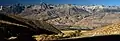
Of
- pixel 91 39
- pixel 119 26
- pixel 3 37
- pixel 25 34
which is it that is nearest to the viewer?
pixel 3 37

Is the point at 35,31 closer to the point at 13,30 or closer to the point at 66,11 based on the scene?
the point at 13,30

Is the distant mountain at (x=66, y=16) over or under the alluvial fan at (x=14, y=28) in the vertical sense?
under

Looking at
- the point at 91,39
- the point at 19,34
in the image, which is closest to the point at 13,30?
the point at 19,34

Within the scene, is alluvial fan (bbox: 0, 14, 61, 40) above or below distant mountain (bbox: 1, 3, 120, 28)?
above

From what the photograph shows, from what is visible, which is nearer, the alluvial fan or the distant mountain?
the alluvial fan

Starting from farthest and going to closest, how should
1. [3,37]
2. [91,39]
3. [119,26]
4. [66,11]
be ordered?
[66,11] < [119,26] < [91,39] < [3,37]

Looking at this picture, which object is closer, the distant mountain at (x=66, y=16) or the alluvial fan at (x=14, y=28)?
the alluvial fan at (x=14, y=28)

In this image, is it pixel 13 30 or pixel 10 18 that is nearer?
pixel 13 30

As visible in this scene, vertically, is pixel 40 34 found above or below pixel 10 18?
below

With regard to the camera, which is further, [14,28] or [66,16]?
[66,16]

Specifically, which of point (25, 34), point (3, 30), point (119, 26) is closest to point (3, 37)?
point (3, 30)

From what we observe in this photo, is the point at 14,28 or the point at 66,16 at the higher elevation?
the point at 14,28
